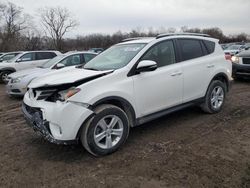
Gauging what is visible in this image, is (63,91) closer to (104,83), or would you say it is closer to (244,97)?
(104,83)

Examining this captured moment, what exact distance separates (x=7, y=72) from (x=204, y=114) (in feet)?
34.5

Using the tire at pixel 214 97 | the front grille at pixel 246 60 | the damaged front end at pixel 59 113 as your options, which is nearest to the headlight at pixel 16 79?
the damaged front end at pixel 59 113

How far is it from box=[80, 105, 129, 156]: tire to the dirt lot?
0.16 metres

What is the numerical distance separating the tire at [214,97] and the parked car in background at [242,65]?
164 inches

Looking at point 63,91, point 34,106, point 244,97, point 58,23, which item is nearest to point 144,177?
point 63,91

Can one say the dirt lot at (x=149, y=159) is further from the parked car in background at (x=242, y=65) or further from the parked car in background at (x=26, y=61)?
the parked car in background at (x=26, y=61)

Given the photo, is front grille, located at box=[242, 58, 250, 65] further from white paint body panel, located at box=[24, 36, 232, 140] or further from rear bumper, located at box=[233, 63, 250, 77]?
white paint body panel, located at box=[24, 36, 232, 140]

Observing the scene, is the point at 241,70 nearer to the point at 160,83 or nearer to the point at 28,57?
the point at 160,83

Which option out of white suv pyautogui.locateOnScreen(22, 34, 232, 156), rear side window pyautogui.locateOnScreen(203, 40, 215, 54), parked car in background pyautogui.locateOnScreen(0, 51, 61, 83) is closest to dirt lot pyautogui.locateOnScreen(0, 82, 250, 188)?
white suv pyautogui.locateOnScreen(22, 34, 232, 156)

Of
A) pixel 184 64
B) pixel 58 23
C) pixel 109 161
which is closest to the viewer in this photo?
pixel 109 161

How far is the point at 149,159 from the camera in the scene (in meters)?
3.86

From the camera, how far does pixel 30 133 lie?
5.12 m

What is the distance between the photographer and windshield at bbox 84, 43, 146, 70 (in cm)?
453

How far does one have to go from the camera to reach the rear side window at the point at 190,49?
5223mm
